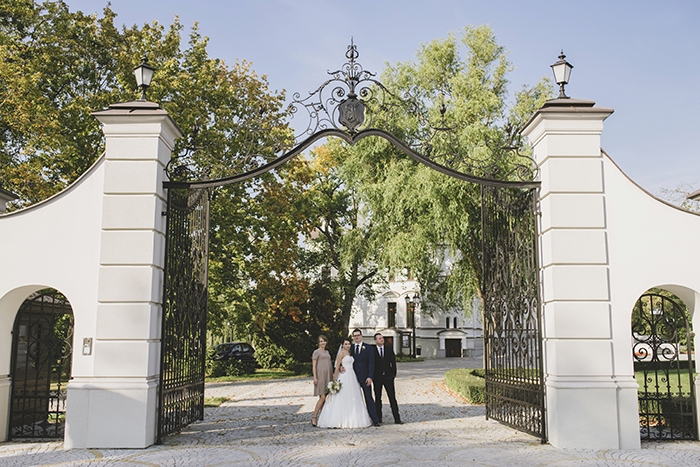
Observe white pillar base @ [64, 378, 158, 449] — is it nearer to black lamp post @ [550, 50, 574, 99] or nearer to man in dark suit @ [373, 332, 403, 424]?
man in dark suit @ [373, 332, 403, 424]

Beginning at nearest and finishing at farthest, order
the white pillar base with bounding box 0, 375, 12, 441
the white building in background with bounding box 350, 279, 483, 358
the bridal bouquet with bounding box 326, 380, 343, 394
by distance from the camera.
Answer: the white pillar base with bounding box 0, 375, 12, 441 < the bridal bouquet with bounding box 326, 380, 343, 394 < the white building in background with bounding box 350, 279, 483, 358

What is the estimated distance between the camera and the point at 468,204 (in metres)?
16.3

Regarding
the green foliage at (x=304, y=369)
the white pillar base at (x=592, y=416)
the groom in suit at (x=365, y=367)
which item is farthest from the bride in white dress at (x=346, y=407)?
the green foliage at (x=304, y=369)

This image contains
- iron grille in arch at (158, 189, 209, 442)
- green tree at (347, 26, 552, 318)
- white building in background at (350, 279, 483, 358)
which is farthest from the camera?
white building in background at (350, 279, 483, 358)

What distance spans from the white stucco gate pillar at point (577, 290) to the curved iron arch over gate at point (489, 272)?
0.32 metres

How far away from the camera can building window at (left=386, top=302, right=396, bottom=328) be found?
165 ft

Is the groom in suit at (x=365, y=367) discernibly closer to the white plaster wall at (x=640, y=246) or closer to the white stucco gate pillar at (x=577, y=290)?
the white stucco gate pillar at (x=577, y=290)

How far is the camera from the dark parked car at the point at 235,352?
26.5m

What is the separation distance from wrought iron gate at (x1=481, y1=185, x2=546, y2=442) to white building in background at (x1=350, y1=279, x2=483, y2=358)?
1438 inches

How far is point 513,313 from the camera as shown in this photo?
948 centimetres

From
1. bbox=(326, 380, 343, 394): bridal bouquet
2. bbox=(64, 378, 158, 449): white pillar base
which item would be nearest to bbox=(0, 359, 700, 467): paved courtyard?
bbox=(64, 378, 158, 449): white pillar base

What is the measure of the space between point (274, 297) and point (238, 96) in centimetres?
703

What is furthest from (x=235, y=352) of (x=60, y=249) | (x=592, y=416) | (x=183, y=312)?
(x=592, y=416)

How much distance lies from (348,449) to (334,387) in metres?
2.25
